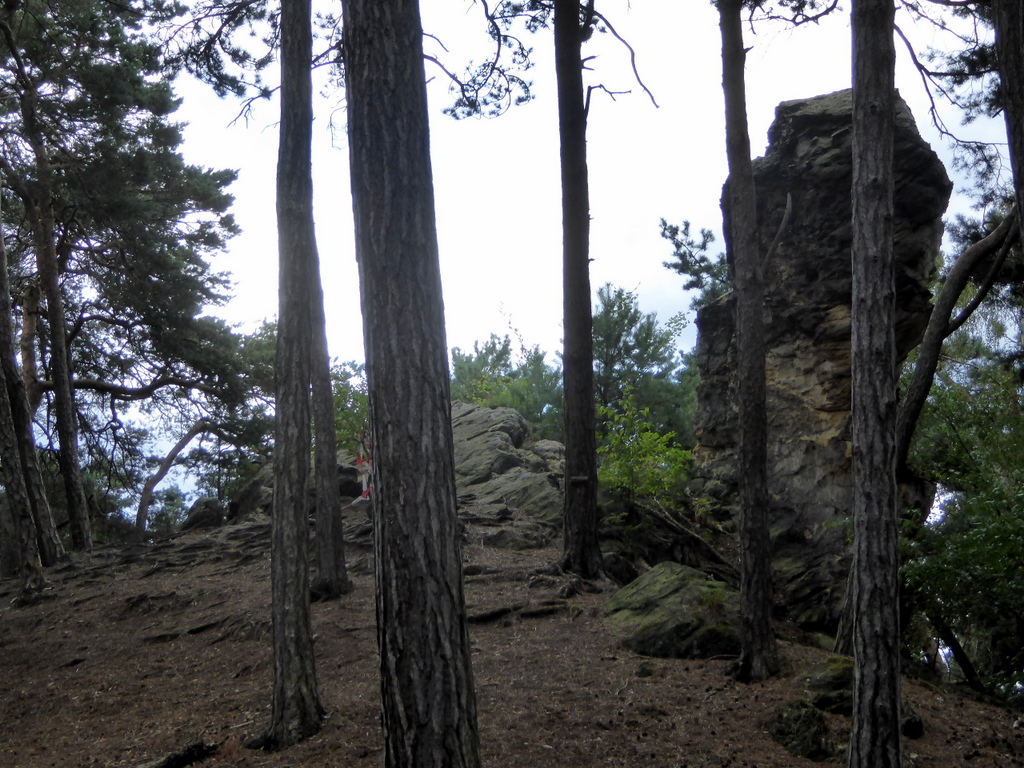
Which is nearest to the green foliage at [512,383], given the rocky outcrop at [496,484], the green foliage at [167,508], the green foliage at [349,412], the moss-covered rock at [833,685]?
the rocky outcrop at [496,484]

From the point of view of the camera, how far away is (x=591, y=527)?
9.52 m

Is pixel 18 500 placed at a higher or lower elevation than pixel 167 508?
higher

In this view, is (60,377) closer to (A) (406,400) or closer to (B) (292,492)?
(B) (292,492)

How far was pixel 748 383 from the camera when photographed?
23.1ft

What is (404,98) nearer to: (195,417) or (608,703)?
(608,703)

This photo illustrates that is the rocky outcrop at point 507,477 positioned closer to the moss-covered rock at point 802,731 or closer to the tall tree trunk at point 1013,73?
the moss-covered rock at point 802,731

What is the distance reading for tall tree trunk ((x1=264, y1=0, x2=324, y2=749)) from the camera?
5703mm

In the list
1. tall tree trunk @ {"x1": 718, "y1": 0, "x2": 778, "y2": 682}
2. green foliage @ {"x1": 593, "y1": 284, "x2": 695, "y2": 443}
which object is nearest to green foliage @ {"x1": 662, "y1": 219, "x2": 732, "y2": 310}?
green foliage @ {"x1": 593, "y1": 284, "x2": 695, "y2": 443}

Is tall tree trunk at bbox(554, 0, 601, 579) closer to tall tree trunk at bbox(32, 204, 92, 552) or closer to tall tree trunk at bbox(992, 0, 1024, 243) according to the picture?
tall tree trunk at bbox(992, 0, 1024, 243)

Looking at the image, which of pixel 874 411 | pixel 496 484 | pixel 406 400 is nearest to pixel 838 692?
pixel 874 411

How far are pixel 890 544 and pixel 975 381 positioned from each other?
16061 mm

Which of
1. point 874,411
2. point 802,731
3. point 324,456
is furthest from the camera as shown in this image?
point 324,456

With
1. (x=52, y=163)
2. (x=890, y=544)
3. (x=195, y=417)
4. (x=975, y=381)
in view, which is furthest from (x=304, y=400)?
(x=975, y=381)

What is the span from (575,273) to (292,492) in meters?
4.84
